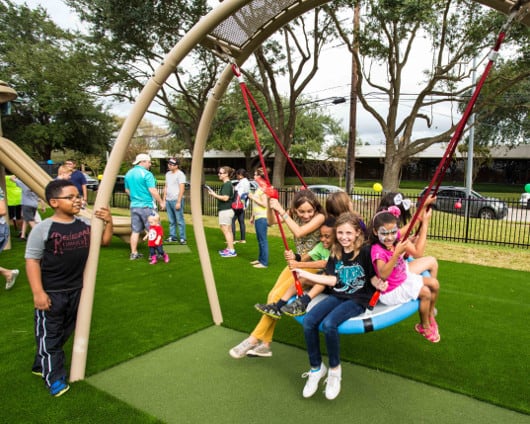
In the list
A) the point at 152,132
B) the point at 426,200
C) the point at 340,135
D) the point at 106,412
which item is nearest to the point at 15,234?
the point at 106,412

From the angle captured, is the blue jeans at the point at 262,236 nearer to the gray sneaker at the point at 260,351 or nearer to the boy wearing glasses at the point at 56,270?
the gray sneaker at the point at 260,351

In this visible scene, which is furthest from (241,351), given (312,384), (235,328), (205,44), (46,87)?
(46,87)

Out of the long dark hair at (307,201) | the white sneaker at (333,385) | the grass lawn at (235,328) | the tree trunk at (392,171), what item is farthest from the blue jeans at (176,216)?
the tree trunk at (392,171)

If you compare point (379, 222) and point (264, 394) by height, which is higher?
point (379, 222)

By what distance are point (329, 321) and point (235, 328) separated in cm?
171

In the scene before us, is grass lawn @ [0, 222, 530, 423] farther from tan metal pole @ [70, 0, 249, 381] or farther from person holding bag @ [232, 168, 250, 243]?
person holding bag @ [232, 168, 250, 243]

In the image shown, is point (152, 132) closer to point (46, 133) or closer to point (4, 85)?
point (46, 133)

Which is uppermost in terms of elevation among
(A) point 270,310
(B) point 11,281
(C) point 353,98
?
(C) point 353,98

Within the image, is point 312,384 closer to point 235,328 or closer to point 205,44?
point 235,328

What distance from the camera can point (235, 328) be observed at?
164 inches

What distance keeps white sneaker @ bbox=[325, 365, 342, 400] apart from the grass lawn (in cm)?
52

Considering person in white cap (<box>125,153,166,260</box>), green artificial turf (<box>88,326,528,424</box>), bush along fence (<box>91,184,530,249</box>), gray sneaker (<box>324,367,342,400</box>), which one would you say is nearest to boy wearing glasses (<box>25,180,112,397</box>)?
green artificial turf (<box>88,326,528,424</box>)

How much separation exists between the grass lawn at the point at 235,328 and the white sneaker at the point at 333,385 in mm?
523

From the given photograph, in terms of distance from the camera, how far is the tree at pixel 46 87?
1977cm
